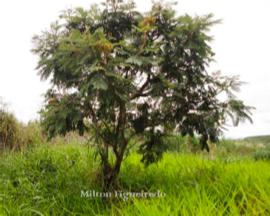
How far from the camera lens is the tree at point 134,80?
4.47 metres

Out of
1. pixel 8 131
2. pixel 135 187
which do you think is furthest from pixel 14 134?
pixel 135 187

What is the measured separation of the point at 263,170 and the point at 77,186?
2.68 metres

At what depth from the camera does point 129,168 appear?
654 cm

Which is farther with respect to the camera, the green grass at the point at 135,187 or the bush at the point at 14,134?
the bush at the point at 14,134

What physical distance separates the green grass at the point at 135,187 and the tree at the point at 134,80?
17.7 inches

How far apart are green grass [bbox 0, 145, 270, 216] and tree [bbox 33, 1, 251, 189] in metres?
0.45

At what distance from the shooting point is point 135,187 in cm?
566

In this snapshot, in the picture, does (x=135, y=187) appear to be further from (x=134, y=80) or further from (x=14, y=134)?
(x=14, y=134)

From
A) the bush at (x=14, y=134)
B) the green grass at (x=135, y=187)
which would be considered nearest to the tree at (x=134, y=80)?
the green grass at (x=135, y=187)

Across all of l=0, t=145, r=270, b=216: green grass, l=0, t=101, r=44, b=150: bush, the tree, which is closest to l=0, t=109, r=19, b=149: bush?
l=0, t=101, r=44, b=150: bush

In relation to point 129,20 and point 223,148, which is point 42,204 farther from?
point 223,148

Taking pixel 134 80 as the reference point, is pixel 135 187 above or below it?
below

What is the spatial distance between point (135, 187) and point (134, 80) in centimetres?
153

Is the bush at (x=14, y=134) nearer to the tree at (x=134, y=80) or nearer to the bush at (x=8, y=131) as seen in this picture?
the bush at (x=8, y=131)
